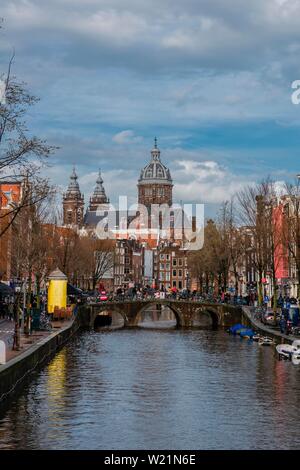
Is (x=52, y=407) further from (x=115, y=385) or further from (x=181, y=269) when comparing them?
(x=181, y=269)

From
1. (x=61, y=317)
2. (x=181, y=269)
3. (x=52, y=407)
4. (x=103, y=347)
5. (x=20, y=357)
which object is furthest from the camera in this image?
(x=181, y=269)

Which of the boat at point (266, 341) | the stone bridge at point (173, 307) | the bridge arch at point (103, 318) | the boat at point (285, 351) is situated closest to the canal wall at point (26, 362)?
the boat at point (285, 351)

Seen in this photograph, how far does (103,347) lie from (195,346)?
6.45 meters

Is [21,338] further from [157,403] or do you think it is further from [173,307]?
[173,307]

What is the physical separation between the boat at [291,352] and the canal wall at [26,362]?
504 inches

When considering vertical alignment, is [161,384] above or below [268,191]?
below

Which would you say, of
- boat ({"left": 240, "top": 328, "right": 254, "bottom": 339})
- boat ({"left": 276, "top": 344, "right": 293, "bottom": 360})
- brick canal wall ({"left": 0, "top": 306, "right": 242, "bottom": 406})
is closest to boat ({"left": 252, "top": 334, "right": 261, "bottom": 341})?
boat ({"left": 240, "top": 328, "right": 254, "bottom": 339})

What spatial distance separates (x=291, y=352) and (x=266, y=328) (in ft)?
55.6

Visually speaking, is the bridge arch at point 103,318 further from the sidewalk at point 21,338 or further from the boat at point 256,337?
the sidewalk at point 21,338

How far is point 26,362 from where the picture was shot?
124ft

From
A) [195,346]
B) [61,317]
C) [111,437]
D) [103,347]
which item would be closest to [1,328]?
[103,347]

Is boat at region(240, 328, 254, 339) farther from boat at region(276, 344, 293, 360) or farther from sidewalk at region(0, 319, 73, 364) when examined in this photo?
boat at region(276, 344, 293, 360)

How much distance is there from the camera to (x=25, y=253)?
201 feet

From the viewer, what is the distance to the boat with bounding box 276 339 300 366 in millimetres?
46875
